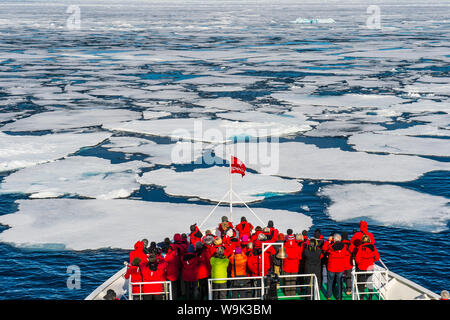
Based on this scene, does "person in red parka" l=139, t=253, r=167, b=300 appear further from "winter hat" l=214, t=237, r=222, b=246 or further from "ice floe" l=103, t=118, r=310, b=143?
"ice floe" l=103, t=118, r=310, b=143

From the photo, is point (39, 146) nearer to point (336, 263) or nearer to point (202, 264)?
point (202, 264)

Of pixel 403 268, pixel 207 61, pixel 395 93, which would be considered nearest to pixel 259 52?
pixel 207 61

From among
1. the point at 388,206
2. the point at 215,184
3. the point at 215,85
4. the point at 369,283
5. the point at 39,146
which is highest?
the point at 215,85

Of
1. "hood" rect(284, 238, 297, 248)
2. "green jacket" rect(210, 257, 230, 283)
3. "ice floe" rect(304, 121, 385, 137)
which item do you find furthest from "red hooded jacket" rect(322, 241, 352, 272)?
"ice floe" rect(304, 121, 385, 137)

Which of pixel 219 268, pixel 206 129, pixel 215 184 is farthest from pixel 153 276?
pixel 206 129

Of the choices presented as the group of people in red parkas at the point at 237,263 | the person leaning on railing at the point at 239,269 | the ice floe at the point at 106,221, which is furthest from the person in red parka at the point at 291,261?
the ice floe at the point at 106,221
